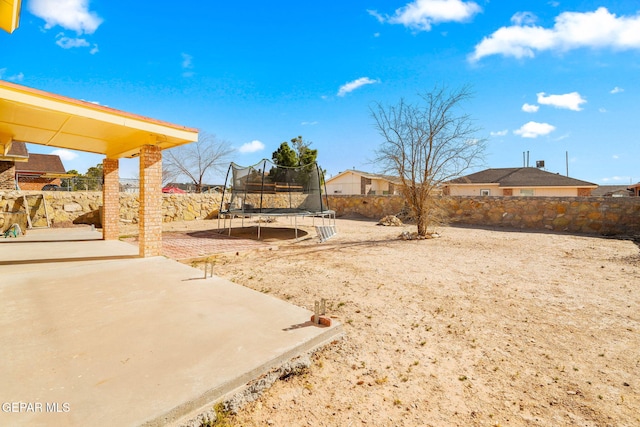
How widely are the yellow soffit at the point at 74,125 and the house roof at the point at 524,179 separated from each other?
60.9 feet

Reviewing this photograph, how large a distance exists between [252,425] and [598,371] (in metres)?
2.55

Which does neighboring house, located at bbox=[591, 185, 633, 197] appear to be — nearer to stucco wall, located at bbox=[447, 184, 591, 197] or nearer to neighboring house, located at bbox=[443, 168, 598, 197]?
neighboring house, located at bbox=[443, 168, 598, 197]

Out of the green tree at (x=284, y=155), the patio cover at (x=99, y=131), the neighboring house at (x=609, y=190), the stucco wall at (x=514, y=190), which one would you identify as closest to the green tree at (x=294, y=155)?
the green tree at (x=284, y=155)

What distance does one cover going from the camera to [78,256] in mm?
5617

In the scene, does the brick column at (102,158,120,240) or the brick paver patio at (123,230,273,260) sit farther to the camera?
the brick column at (102,158,120,240)

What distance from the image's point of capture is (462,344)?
2.70 m

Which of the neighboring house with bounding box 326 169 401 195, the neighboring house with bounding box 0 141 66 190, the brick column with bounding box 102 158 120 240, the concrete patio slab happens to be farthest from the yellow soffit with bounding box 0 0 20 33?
the neighboring house with bounding box 326 169 401 195

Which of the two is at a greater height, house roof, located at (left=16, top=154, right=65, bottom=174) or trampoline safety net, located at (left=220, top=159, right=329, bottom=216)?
house roof, located at (left=16, top=154, right=65, bottom=174)

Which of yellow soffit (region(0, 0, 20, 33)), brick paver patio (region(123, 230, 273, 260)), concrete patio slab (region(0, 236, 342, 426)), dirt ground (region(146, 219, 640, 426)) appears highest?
yellow soffit (region(0, 0, 20, 33))

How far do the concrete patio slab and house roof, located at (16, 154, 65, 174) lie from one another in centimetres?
2582

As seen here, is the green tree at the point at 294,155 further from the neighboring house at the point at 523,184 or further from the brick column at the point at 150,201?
the brick column at the point at 150,201

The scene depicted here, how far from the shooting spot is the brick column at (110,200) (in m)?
7.43

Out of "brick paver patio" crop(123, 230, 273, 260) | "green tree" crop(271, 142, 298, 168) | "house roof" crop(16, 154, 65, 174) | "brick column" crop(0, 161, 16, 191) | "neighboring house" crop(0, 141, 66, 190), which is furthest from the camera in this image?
"green tree" crop(271, 142, 298, 168)

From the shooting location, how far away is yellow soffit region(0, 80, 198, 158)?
3939mm
